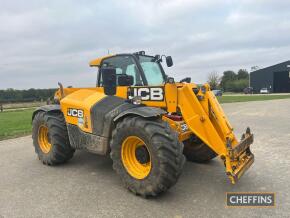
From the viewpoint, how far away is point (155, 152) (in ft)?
13.6

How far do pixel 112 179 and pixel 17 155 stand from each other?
11.2 ft

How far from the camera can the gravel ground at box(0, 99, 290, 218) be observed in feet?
13.1

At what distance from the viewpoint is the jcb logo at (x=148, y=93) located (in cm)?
500

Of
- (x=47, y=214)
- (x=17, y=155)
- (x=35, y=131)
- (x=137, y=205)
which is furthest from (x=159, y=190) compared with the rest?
(x=17, y=155)

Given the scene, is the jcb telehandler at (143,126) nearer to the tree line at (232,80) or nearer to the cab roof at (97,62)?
the cab roof at (97,62)

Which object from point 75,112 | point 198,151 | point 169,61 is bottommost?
point 198,151

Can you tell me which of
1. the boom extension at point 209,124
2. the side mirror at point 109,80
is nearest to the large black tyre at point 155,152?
the boom extension at point 209,124

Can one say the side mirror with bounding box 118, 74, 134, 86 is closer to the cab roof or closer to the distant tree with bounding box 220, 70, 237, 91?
the cab roof

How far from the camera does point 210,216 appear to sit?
3.79 meters

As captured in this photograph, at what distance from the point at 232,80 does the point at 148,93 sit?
84475 mm

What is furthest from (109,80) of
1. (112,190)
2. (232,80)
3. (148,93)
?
(232,80)

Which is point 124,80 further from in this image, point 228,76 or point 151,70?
point 228,76

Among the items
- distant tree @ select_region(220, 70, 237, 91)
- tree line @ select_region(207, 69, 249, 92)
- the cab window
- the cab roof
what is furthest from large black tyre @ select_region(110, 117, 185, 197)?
distant tree @ select_region(220, 70, 237, 91)

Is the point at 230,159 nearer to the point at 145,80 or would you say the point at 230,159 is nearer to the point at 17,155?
the point at 145,80
